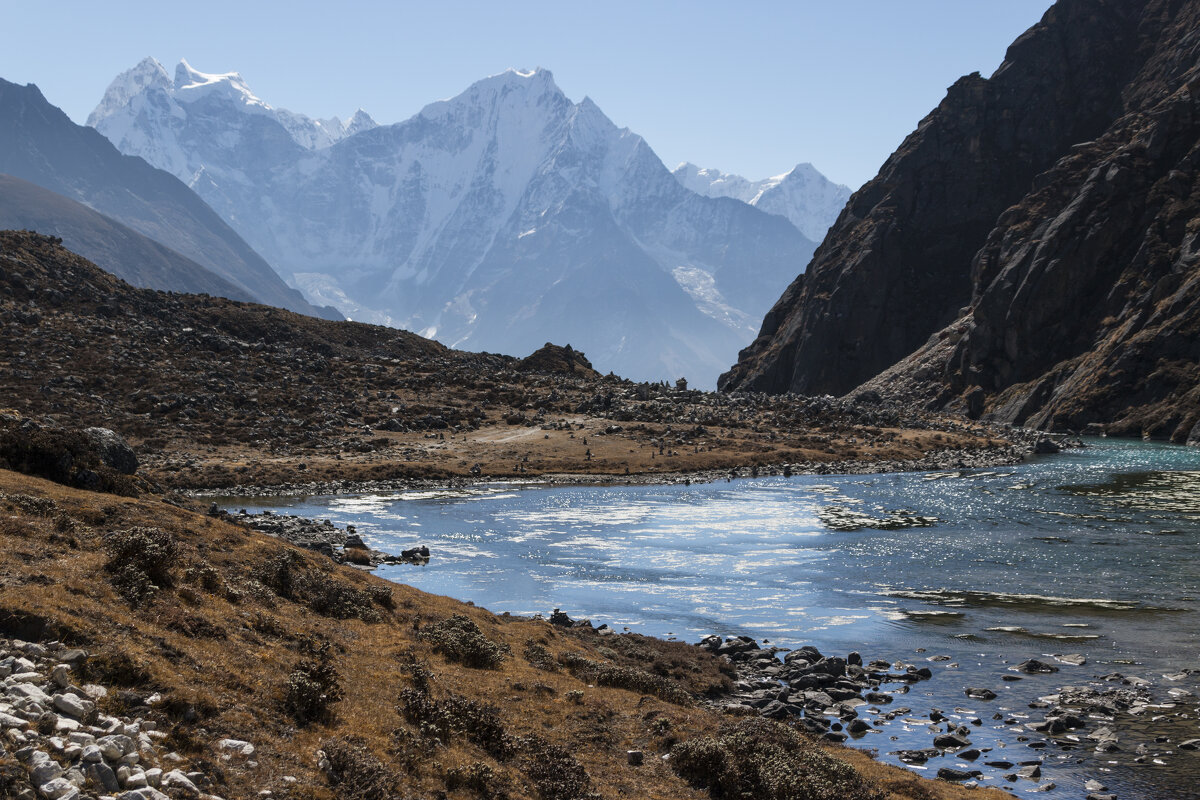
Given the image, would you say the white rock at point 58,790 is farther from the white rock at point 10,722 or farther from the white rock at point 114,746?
the white rock at point 10,722

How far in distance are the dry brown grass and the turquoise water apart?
7097 millimetres

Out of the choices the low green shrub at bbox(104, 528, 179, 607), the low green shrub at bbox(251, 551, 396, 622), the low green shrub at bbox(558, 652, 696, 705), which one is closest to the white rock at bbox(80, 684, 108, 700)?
the low green shrub at bbox(104, 528, 179, 607)

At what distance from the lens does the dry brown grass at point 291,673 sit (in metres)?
16.2

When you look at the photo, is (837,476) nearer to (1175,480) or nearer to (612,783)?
(1175,480)

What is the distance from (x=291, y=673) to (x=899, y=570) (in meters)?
35.2

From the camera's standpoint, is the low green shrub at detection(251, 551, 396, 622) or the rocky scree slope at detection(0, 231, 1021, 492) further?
the rocky scree slope at detection(0, 231, 1021, 492)

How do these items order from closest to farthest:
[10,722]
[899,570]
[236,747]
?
[10,722] < [236,747] < [899,570]

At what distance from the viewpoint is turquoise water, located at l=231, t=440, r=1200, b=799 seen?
90.9 feet

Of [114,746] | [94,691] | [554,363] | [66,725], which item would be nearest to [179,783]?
[114,746]

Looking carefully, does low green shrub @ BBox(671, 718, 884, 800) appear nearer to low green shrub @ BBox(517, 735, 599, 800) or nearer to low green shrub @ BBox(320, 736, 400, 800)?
low green shrub @ BBox(517, 735, 599, 800)

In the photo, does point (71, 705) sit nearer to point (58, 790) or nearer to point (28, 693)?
point (28, 693)

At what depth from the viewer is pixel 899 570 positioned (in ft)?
154

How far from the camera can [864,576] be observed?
45812 mm

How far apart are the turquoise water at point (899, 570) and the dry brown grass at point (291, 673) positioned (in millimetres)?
7097
